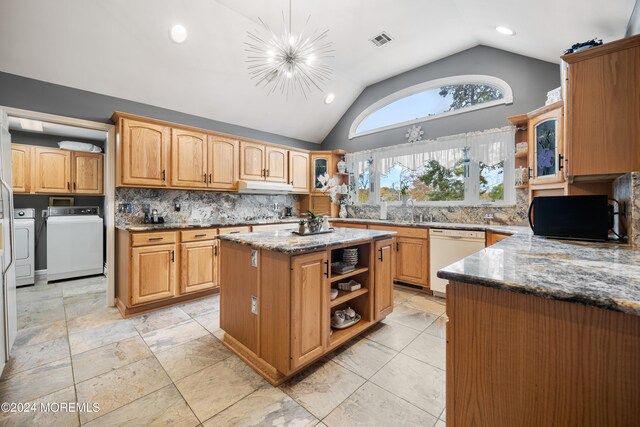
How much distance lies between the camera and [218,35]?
3.13 meters

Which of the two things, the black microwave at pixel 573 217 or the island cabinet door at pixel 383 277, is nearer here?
the black microwave at pixel 573 217

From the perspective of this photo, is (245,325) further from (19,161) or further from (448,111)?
(19,161)

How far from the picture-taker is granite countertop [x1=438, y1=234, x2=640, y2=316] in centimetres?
77

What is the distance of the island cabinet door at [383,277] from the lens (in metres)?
2.51

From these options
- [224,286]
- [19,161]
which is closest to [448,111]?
[224,286]

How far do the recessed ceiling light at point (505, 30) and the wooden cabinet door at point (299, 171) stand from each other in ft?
10.9

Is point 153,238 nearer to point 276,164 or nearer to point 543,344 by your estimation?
point 276,164

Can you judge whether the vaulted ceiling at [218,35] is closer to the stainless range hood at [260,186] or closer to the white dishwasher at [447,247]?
the stainless range hood at [260,186]

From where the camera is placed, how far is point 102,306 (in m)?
3.23

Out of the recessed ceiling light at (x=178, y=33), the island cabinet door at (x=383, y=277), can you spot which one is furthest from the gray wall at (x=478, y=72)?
the recessed ceiling light at (x=178, y=33)

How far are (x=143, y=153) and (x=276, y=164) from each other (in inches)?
80.0

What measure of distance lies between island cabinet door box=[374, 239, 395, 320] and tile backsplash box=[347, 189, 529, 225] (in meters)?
1.88

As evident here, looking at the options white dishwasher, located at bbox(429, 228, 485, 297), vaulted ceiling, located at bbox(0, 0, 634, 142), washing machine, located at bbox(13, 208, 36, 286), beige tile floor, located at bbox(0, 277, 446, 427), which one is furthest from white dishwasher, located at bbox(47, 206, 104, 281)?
white dishwasher, located at bbox(429, 228, 485, 297)

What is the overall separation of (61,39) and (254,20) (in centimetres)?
195
